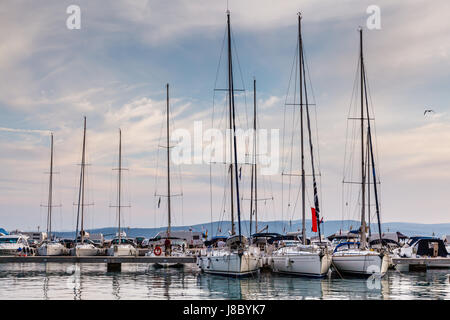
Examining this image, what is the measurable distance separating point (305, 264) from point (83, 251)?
32.6 meters

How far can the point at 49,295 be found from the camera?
31.1 meters

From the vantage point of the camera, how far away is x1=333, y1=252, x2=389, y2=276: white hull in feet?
129

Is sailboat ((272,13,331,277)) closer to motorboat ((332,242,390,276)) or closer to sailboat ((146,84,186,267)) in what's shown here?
motorboat ((332,242,390,276))

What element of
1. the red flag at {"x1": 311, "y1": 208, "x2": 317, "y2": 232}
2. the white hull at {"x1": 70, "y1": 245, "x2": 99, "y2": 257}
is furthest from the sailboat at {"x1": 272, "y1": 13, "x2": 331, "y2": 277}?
the white hull at {"x1": 70, "y1": 245, "x2": 99, "y2": 257}

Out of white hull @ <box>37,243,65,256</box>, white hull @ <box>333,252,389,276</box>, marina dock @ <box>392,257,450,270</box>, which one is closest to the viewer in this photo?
white hull @ <box>333,252,389,276</box>

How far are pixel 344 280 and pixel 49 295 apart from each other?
21408 mm

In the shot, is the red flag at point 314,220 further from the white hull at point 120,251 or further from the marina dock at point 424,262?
the white hull at point 120,251

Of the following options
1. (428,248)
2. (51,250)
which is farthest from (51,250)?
(428,248)

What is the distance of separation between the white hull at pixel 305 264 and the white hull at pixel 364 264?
152 cm

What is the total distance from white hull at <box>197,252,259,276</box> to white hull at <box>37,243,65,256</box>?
2765 centimetres

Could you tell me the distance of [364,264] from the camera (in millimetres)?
39562

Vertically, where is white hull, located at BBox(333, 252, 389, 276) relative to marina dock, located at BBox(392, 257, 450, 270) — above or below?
above

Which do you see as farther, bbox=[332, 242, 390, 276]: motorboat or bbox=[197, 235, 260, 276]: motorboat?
bbox=[332, 242, 390, 276]: motorboat
